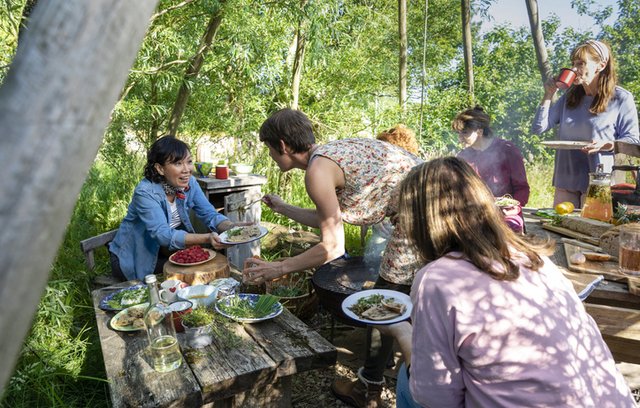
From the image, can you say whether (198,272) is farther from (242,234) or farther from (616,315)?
(616,315)

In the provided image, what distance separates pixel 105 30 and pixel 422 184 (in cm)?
129

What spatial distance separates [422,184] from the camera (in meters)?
1.71

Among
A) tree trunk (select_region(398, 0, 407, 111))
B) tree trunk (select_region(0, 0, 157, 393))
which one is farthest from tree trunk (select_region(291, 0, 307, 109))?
tree trunk (select_region(0, 0, 157, 393))

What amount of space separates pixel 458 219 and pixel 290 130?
1.46 meters

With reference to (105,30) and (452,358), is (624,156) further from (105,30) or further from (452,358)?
(105,30)

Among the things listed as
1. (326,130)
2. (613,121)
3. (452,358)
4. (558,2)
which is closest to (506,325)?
(452,358)

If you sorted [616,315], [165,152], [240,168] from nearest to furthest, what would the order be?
[616,315] → [165,152] → [240,168]

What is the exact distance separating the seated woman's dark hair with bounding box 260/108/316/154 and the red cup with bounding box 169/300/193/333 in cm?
113

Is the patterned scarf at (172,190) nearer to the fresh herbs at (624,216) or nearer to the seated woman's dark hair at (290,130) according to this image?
the seated woman's dark hair at (290,130)

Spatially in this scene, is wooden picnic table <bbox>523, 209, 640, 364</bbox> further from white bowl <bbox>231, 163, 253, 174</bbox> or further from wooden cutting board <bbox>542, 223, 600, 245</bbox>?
white bowl <bbox>231, 163, 253, 174</bbox>

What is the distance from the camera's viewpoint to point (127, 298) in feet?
9.00

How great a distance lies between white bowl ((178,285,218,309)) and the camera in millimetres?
2650

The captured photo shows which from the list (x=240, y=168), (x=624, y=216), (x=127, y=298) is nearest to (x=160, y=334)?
(x=127, y=298)

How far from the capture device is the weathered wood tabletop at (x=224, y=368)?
193 cm
